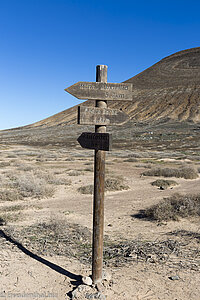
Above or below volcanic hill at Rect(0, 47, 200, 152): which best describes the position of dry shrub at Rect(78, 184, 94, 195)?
below

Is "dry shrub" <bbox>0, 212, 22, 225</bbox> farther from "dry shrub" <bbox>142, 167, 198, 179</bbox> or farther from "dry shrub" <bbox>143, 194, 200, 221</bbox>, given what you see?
"dry shrub" <bbox>142, 167, 198, 179</bbox>

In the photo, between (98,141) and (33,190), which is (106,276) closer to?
(98,141)

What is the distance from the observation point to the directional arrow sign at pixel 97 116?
4.44 m

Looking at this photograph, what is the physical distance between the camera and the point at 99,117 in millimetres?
4488

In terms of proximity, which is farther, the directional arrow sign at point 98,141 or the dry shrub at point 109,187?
the dry shrub at point 109,187

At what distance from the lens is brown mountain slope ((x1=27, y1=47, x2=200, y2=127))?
8112cm

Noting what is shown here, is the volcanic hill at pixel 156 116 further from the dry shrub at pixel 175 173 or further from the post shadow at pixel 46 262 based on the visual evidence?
the post shadow at pixel 46 262

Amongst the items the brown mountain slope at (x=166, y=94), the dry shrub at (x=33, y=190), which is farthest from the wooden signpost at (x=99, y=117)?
the brown mountain slope at (x=166, y=94)

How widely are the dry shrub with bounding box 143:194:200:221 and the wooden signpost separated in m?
4.05

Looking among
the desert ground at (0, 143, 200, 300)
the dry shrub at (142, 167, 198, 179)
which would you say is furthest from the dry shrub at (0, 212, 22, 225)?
the dry shrub at (142, 167, 198, 179)

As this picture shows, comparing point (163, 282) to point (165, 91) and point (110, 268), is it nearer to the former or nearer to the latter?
point (110, 268)

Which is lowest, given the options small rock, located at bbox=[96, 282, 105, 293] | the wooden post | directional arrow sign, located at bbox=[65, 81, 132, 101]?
small rock, located at bbox=[96, 282, 105, 293]

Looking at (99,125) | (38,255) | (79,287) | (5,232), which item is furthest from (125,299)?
(5,232)

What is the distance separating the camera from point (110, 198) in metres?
11.1
